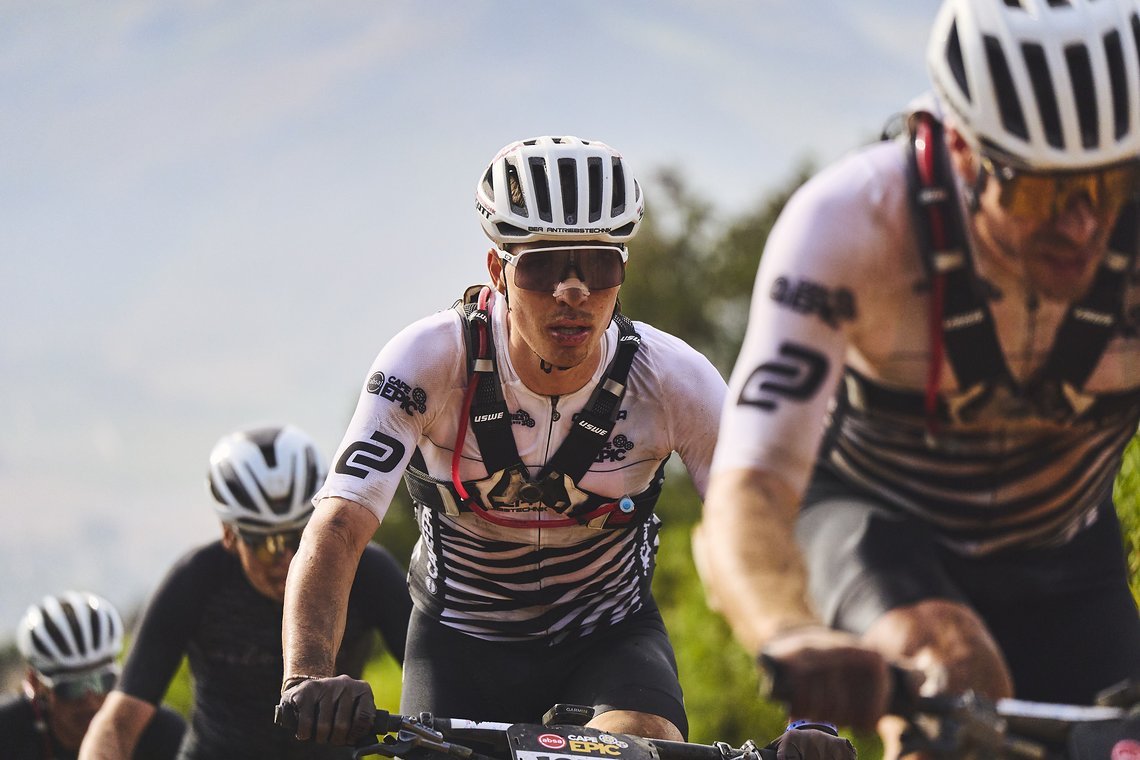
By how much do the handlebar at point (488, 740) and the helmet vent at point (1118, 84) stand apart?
2.33 m

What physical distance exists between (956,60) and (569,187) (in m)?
2.67

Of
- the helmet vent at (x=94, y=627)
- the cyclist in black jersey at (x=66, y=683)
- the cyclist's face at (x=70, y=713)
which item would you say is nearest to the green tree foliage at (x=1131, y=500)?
the cyclist in black jersey at (x=66, y=683)

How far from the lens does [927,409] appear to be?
3959 mm

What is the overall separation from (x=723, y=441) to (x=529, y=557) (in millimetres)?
2625

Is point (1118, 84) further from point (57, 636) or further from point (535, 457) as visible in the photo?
point (57, 636)

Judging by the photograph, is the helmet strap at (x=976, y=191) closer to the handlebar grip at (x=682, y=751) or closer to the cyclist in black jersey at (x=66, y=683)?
the handlebar grip at (x=682, y=751)

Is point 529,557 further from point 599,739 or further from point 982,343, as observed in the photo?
point 982,343

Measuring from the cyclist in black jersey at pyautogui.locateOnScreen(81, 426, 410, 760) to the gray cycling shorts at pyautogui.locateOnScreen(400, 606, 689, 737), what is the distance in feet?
5.31

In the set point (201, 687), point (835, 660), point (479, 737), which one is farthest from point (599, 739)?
point (201, 687)

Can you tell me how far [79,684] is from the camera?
34.3 ft

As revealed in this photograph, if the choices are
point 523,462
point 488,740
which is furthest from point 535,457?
point 488,740

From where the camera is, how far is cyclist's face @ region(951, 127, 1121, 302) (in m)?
3.70

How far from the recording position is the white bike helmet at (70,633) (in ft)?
34.8

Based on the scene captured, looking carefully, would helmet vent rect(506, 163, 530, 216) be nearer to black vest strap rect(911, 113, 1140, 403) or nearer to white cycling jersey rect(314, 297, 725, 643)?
white cycling jersey rect(314, 297, 725, 643)
